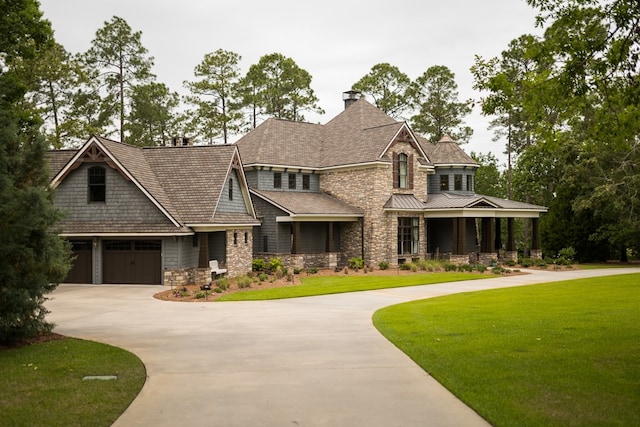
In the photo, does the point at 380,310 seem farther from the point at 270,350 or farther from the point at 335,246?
the point at 335,246

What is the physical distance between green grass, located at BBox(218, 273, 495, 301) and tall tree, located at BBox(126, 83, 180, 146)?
2429 cm

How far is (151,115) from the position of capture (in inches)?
1777

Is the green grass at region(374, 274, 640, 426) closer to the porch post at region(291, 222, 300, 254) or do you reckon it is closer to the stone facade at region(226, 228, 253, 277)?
the stone facade at region(226, 228, 253, 277)

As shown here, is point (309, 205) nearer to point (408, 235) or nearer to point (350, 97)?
point (408, 235)

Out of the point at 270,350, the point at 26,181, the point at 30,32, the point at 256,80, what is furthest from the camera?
the point at 256,80

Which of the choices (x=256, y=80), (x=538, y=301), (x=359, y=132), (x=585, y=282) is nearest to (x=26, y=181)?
(x=538, y=301)

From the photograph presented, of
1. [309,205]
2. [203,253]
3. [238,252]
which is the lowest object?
[238,252]

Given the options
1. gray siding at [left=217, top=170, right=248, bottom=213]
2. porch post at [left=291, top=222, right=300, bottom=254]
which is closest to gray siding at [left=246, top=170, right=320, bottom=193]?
porch post at [left=291, top=222, right=300, bottom=254]

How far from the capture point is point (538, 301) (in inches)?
Answer: 714

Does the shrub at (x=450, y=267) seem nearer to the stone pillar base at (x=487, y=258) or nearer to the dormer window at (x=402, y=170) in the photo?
the stone pillar base at (x=487, y=258)

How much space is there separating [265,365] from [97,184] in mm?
18702

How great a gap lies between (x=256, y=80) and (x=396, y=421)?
1798 inches

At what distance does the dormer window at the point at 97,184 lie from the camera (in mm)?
25402

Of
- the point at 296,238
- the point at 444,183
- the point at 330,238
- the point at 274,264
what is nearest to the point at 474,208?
the point at 444,183
